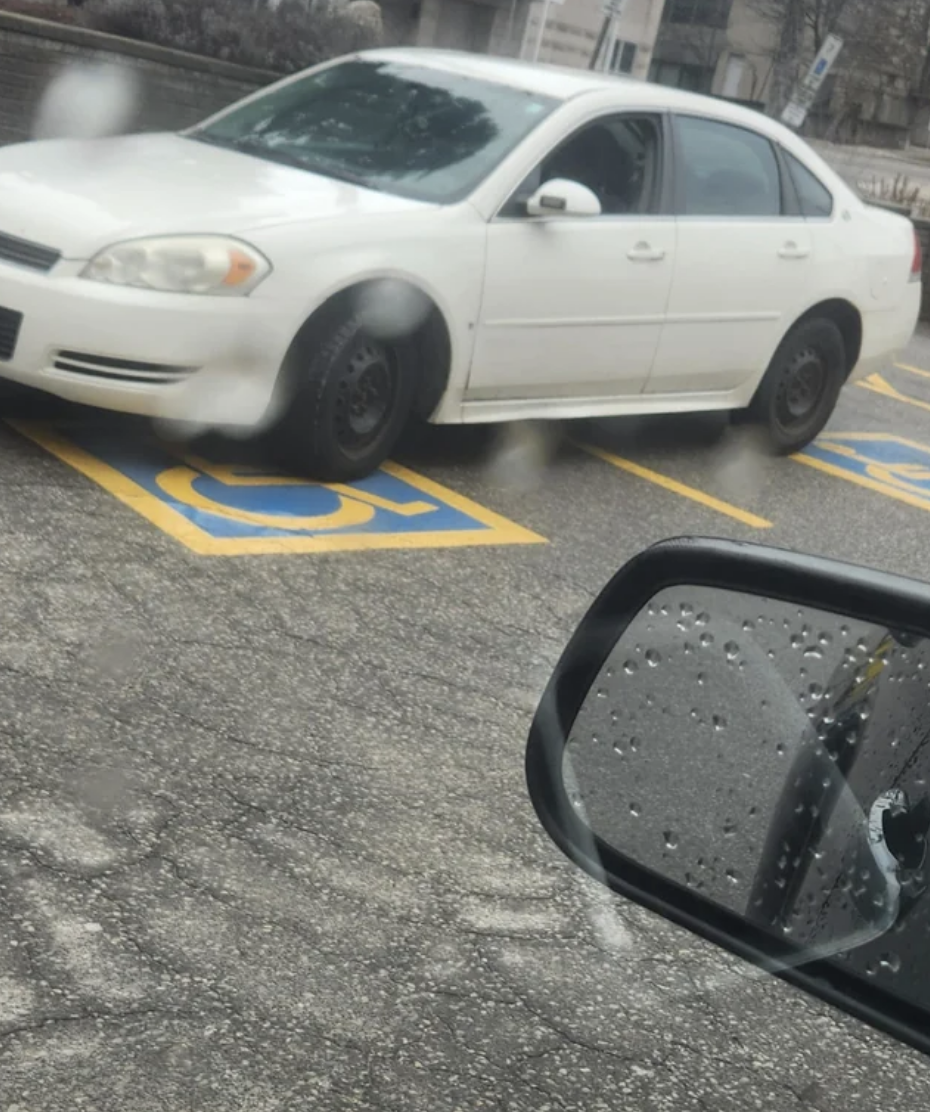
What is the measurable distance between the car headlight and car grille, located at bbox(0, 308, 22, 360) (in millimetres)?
274

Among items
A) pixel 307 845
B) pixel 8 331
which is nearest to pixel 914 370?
pixel 8 331

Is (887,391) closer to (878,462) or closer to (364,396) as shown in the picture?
(878,462)

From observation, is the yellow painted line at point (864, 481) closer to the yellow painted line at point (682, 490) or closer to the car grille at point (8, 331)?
the yellow painted line at point (682, 490)

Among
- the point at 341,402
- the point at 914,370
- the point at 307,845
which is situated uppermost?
the point at 341,402

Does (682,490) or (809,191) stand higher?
(809,191)

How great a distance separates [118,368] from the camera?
626cm

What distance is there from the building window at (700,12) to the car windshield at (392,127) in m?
54.3

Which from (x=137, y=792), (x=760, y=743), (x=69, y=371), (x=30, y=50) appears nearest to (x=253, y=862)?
(x=137, y=792)

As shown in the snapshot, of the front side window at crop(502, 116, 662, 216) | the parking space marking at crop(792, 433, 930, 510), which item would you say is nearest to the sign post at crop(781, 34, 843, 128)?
the parking space marking at crop(792, 433, 930, 510)

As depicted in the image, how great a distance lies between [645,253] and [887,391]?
17.6 feet

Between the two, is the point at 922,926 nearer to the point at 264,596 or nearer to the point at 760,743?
the point at 760,743

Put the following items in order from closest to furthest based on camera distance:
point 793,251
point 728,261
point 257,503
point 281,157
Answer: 1. point 257,503
2. point 281,157
3. point 728,261
4. point 793,251

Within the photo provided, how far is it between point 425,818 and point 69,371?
2.73 m

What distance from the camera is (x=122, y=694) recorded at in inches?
176
